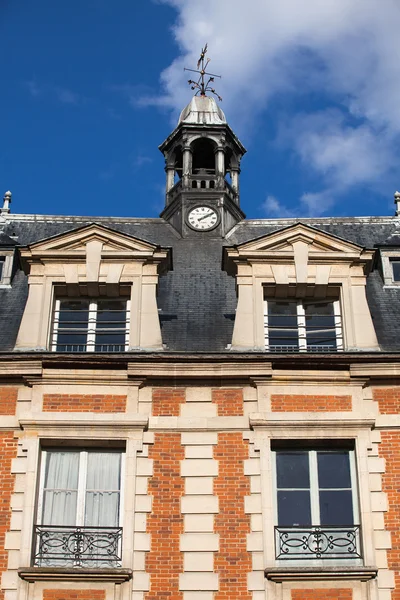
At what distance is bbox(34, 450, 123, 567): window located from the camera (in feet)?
37.9

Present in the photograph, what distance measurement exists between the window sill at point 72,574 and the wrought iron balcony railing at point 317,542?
2099mm

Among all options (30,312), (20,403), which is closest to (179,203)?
(30,312)

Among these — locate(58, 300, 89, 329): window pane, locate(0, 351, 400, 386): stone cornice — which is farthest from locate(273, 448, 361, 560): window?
locate(58, 300, 89, 329): window pane

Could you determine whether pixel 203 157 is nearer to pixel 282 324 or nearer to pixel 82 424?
pixel 282 324

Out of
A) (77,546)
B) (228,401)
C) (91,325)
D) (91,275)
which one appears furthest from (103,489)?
(91,275)

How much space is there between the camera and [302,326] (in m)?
13.7

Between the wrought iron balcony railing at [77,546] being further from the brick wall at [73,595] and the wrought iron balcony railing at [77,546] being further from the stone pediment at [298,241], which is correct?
the stone pediment at [298,241]

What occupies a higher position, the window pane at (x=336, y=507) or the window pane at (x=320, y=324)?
the window pane at (x=320, y=324)

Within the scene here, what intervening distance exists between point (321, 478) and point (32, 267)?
5564 mm

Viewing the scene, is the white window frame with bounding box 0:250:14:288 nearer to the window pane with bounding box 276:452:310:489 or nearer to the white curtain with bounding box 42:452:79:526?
the white curtain with bounding box 42:452:79:526

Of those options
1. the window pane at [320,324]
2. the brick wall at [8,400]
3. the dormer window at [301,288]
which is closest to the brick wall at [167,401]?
the dormer window at [301,288]

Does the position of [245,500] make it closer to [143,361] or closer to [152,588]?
[152,588]

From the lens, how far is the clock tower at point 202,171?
57.7 ft

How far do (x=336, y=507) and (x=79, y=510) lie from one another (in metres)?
3.49
